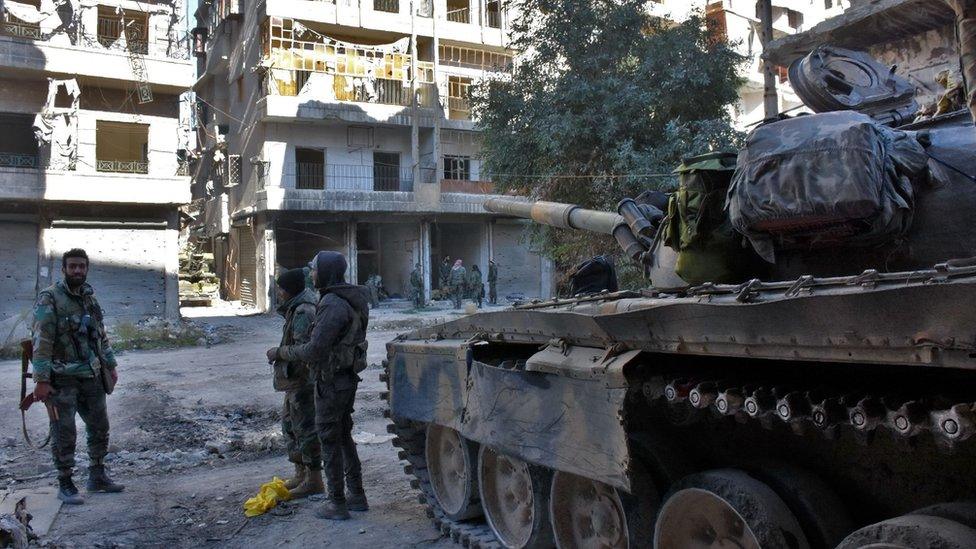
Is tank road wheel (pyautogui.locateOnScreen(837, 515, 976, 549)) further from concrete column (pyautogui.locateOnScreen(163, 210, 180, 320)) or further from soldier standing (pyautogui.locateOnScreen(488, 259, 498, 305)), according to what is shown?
soldier standing (pyautogui.locateOnScreen(488, 259, 498, 305))

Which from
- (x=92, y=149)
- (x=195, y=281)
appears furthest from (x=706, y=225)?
(x=195, y=281)

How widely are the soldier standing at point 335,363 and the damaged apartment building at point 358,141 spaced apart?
1975cm

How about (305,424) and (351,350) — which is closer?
(351,350)

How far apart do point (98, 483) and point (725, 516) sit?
5033 millimetres

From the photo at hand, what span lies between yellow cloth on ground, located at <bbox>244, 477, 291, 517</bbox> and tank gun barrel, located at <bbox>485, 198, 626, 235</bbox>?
105 inches

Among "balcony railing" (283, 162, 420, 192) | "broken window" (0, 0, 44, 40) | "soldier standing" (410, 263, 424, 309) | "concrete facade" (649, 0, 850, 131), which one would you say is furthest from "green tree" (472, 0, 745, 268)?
"concrete facade" (649, 0, 850, 131)

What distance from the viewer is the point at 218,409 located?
9562mm

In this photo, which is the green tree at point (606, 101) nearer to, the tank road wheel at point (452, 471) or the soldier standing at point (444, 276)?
the tank road wheel at point (452, 471)

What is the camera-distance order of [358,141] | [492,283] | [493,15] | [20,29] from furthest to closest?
1. [493,15]
2. [492,283]
3. [358,141]
4. [20,29]

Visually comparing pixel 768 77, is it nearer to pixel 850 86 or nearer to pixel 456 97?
pixel 850 86

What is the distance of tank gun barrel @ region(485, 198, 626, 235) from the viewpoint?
5.14m

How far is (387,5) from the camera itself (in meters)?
27.7

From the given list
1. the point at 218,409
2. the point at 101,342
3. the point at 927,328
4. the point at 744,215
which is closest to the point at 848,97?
the point at 744,215

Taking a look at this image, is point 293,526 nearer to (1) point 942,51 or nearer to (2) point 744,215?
(2) point 744,215
